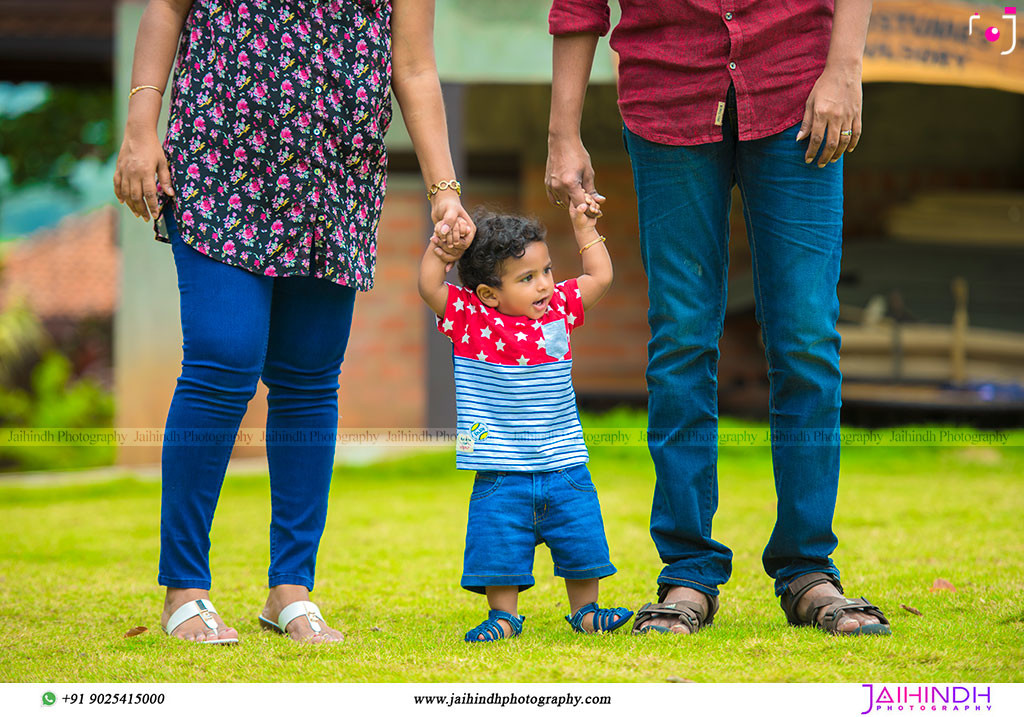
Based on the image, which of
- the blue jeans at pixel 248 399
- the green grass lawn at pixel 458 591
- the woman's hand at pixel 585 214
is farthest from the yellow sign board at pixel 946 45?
the blue jeans at pixel 248 399

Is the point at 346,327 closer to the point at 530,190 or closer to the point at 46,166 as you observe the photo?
the point at 530,190

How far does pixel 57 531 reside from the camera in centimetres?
405

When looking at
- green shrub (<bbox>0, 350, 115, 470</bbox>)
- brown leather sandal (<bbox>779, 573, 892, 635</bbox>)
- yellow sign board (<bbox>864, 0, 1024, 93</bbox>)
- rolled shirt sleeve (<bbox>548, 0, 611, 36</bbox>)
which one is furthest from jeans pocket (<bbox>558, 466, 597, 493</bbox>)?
green shrub (<bbox>0, 350, 115, 470</bbox>)

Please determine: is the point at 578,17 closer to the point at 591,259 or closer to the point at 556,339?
the point at 591,259

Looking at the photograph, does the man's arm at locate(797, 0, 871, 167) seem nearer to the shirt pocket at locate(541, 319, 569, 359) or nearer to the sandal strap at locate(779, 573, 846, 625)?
the shirt pocket at locate(541, 319, 569, 359)

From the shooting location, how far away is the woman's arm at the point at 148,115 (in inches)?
85.2

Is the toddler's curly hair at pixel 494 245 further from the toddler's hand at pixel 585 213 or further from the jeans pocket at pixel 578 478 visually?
the jeans pocket at pixel 578 478

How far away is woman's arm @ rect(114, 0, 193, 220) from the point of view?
7.10 ft

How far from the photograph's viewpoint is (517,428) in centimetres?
230

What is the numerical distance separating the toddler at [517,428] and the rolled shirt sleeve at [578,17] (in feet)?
1.29

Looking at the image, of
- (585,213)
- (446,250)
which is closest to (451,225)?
(446,250)

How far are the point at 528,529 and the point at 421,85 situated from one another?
37.4 inches

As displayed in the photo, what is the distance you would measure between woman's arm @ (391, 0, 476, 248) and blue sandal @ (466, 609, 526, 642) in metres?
0.78
